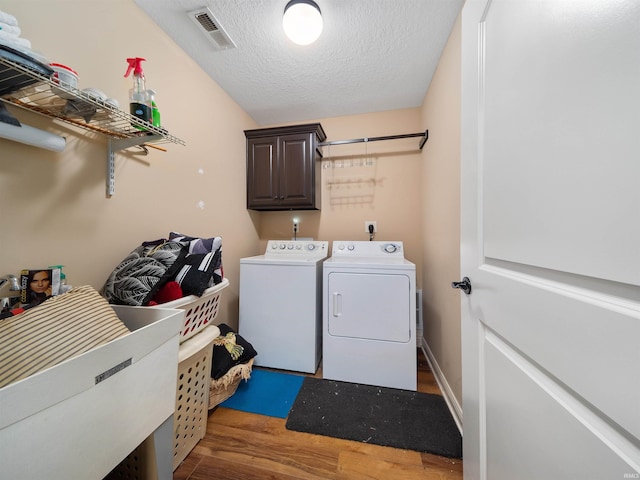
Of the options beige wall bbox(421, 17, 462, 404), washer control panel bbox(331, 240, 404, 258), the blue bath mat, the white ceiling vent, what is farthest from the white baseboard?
the white ceiling vent

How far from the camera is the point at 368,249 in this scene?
7.09 feet

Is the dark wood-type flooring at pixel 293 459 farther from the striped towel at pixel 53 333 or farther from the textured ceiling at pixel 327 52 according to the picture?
the textured ceiling at pixel 327 52

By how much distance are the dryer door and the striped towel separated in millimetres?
1309

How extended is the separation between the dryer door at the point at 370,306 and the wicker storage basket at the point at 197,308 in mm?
858

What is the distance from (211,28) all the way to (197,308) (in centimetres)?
173

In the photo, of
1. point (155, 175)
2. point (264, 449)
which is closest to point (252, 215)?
point (155, 175)

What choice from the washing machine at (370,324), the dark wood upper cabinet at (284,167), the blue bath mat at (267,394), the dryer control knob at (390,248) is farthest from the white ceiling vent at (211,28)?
the blue bath mat at (267,394)

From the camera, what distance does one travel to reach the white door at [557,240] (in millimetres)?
363

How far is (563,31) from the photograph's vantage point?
1.53 feet

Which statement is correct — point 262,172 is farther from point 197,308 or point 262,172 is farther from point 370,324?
point 370,324

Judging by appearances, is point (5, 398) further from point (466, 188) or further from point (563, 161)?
point (466, 188)

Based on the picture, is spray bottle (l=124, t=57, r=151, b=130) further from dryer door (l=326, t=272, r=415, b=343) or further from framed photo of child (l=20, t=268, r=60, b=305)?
dryer door (l=326, t=272, r=415, b=343)

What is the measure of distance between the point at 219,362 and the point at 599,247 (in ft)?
5.64

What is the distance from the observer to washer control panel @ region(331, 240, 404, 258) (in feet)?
6.82
